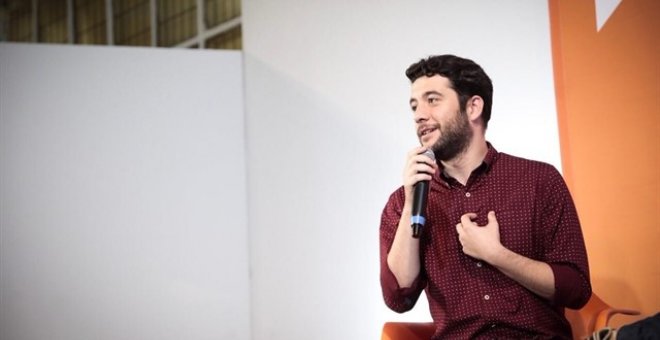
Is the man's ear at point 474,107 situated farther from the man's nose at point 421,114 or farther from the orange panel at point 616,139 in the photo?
the orange panel at point 616,139

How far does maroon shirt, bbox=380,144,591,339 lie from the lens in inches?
99.0

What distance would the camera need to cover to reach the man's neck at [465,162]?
2756 millimetres

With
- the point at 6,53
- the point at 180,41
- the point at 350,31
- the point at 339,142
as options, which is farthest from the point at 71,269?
the point at 180,41

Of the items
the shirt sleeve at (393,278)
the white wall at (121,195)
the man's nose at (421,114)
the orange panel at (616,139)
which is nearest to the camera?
the shirt sleeve at (393,278)

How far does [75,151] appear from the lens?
3.92 metres

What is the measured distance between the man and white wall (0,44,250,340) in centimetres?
146

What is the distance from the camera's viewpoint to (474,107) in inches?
111

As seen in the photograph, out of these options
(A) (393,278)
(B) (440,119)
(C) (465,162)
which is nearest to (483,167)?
(C) (465,162)

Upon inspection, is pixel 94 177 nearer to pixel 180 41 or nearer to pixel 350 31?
pixel 350 31

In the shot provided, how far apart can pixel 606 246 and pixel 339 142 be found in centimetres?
130

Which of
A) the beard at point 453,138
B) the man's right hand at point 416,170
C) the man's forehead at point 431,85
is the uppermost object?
the man's forehead at point 431,85

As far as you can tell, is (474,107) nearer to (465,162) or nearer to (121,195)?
(465,162)

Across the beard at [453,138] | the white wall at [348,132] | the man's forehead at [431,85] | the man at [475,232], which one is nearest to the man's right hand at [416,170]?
the man at [475,232]

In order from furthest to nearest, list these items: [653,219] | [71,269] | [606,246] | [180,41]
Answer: [180,41] → [71,269] → [606,246] → [653,219]
